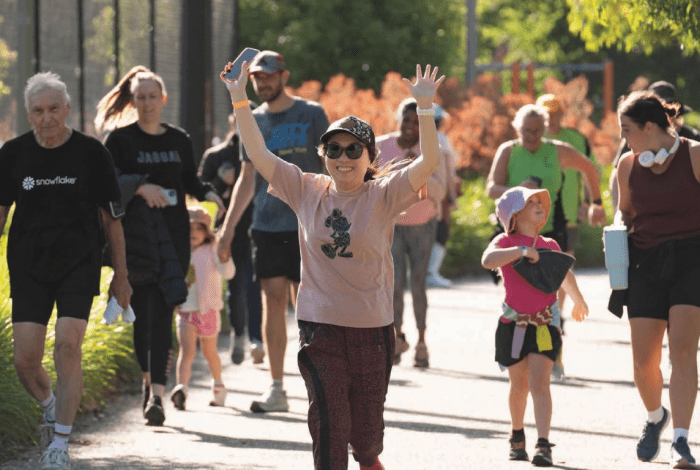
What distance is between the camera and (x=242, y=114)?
5738 millimetres

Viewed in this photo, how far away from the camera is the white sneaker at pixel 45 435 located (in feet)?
23.3

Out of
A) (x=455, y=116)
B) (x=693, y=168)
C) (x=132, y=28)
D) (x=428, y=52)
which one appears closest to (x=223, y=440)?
(x=693, y=168)

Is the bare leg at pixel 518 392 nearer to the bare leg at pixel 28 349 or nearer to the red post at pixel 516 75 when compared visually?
the bare leg at pixel 28 349

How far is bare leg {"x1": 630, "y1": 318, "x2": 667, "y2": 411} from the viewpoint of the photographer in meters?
7.18

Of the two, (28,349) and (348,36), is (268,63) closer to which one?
(28,349)

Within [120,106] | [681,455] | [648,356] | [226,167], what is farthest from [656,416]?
[226,167]

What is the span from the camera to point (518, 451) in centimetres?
723

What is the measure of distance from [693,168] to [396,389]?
127 inches

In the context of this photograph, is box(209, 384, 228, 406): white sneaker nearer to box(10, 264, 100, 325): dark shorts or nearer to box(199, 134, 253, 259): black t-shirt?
box(10, 264, 100, 325): dark shorts

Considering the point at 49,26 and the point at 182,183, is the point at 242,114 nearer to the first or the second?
the point at 182,183

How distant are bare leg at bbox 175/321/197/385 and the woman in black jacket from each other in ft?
1.78

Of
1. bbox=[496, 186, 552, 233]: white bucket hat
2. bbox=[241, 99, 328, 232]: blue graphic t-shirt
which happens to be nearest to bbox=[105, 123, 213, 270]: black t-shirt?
bbox=[241, 99, 328, 232]: blue graphic t-shirt

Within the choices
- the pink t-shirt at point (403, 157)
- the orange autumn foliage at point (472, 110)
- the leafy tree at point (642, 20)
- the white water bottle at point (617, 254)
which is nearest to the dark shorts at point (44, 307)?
the white water bottle at point (617, 254)

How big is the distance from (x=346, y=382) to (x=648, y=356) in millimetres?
2083
